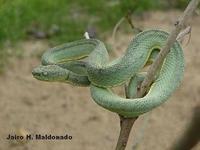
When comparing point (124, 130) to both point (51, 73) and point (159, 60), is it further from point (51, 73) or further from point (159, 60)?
point (51, 73)

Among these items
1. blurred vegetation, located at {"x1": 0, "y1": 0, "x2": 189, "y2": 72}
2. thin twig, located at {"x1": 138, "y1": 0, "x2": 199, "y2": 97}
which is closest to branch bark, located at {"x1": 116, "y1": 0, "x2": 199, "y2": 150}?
thin twig, located at {"x1": 138, "y1": 0, "x2": 199, "y2": 97}

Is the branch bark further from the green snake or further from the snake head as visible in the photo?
→ the snake head

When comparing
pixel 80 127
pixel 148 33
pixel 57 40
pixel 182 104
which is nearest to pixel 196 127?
pixel 148 33

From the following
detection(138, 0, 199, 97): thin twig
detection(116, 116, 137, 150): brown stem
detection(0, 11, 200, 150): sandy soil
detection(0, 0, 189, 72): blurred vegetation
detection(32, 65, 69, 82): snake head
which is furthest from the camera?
detection(0, 0, 189, 72): blurred vegetation

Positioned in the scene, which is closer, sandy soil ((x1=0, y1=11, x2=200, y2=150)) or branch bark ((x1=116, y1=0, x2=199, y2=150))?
branch bark ((x1=116, y1=0, x2=199, y2=150))

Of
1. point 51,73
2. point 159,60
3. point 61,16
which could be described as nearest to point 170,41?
point 159,60

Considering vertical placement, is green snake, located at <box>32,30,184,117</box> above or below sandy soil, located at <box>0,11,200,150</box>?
above
